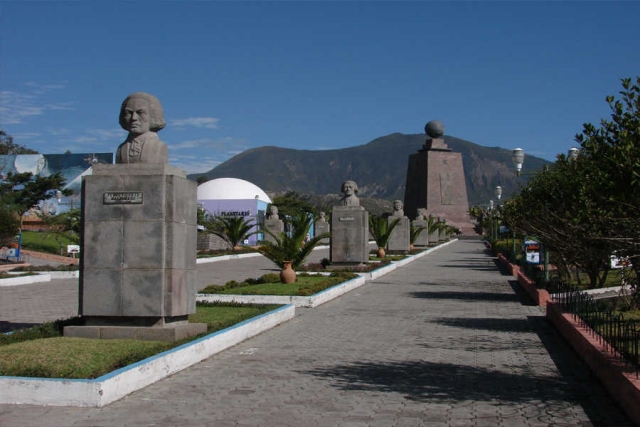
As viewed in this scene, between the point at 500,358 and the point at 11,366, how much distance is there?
530 centimetres

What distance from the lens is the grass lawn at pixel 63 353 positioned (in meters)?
6.55

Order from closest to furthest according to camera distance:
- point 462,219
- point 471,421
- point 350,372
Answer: point 471,421
point 350,372
point 462,219

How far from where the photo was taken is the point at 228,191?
76.2 m

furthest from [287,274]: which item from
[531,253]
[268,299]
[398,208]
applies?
[398,208]

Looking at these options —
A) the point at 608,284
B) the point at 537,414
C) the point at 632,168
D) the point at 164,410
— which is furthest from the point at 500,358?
the point at 608,284

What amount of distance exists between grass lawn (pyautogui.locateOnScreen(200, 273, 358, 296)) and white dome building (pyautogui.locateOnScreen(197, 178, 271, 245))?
4273 cm

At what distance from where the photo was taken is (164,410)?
621cm

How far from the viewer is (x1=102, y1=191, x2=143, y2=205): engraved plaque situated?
8.59 m

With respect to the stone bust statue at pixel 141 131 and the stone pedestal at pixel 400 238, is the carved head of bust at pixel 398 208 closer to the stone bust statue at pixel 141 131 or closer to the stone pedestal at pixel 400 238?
the stone pedestal at pixel 400 238

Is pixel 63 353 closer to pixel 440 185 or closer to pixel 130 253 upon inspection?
pixel 130 253

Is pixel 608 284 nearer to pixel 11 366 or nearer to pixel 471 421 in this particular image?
pixel 471 421

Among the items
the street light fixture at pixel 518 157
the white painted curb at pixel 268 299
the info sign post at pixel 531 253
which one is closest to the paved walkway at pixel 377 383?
the white painted curb at pixel 268 299

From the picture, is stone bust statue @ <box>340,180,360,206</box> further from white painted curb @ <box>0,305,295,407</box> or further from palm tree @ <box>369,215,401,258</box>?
white painted curb @ <box>0,305,295,407</box>

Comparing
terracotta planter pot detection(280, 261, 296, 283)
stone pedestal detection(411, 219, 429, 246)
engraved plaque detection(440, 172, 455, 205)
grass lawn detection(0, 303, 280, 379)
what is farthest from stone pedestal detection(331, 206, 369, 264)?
engraved plaque detection(440, 172, 455, 205)
